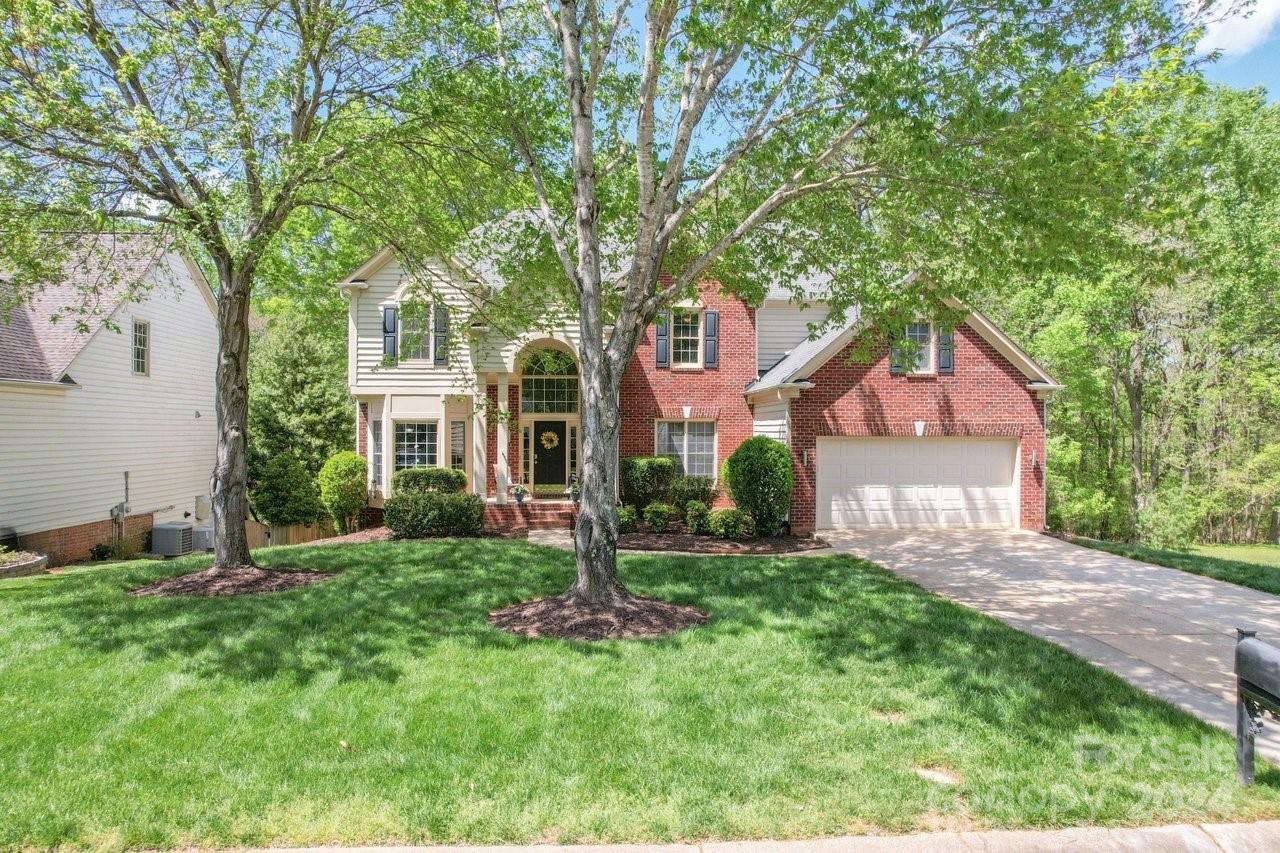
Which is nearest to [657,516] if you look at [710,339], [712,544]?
[712,544]

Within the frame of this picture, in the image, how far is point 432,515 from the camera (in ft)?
48.6

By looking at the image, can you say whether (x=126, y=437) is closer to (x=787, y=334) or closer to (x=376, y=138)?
(x=376, y=138)

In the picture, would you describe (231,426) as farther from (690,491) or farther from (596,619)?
(690,491)

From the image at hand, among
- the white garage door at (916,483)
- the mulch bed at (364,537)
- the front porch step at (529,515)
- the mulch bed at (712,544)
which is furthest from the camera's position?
the front porch step at (529,515)

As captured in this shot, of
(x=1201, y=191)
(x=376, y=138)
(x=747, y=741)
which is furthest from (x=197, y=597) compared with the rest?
(x=1201, y=191)

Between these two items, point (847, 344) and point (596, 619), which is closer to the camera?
point (596, 619)

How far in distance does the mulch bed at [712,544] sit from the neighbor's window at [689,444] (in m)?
3.23

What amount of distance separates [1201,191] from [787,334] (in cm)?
1130

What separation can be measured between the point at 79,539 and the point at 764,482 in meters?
14.6

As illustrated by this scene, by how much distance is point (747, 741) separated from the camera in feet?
15.4

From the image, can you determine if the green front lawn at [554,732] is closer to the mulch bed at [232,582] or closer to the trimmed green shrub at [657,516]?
the mulch bed at [232,582]

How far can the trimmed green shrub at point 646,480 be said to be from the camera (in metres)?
17.0

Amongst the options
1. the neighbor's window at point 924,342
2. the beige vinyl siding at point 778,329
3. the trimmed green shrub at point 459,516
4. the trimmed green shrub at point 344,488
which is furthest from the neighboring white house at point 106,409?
the neighbor's window at point 924,342

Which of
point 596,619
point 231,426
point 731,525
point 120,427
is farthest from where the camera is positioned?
point 120,427
